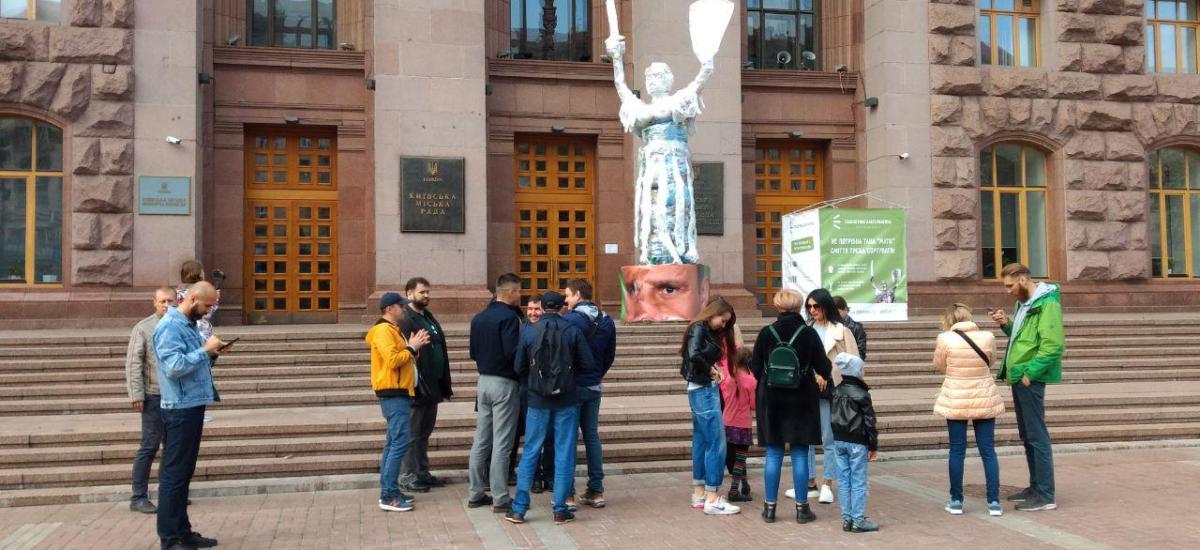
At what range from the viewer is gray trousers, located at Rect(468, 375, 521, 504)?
7.92 meters

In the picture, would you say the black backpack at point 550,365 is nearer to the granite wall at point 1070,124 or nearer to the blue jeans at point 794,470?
the blue jeans at point 794,470

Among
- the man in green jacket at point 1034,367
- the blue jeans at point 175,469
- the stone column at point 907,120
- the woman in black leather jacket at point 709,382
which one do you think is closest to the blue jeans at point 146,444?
the blue jeans at point 175,469

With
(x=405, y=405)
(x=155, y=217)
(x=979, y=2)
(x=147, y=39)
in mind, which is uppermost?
(x=979, y=2)

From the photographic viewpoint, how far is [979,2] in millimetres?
21156

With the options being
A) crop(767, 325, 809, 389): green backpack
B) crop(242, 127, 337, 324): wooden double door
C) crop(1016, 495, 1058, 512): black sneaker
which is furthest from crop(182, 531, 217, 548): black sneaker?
crop(242, 127, 337, 324): wooden double door

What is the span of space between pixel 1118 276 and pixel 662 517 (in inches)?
653

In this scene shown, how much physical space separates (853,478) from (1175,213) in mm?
18252

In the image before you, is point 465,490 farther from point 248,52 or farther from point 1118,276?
point 1118,276

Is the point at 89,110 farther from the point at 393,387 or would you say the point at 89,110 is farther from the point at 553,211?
the point at 393,387

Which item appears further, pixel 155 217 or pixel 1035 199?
pixel 1035 199

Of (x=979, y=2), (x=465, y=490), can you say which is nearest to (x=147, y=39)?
(x=465, y=490)

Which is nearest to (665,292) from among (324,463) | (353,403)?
(353,403)

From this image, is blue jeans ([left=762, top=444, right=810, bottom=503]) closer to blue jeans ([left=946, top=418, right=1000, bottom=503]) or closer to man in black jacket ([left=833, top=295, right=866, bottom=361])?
blue jeans ([left=946, top=418, right=1000, bottom=503])

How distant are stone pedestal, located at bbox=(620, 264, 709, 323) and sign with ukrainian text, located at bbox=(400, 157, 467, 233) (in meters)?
4.21
